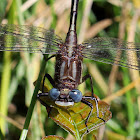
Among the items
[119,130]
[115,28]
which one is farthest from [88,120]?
[115,28]

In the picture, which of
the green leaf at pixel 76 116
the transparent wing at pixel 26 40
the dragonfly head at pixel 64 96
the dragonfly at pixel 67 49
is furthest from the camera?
the transparent wing at pixel 26 40

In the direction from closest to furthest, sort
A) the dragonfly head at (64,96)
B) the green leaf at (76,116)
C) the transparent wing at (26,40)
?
the green leaf at (76,116) < the dragonfly head at (64,96) < the transparent wing at (26,40)

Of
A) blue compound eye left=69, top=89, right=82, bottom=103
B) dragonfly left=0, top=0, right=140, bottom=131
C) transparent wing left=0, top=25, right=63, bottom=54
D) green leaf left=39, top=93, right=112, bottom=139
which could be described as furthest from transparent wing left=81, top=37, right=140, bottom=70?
green leaf left=39, top=93, right=112, bottom=139

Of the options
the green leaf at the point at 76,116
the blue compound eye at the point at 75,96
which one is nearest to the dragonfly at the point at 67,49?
the blue compound eye at the point at 75,96

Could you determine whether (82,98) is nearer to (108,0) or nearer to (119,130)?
(119,130)

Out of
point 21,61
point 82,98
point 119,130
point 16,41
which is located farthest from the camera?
point 21,61

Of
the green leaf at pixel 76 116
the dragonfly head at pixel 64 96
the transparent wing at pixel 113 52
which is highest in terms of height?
the transparent wing at pixel 113 52

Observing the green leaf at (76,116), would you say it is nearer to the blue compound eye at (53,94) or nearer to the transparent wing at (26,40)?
the blue compound eye at (53,94)

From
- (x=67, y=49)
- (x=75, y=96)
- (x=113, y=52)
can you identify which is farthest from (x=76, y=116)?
(x=113, y=52)
